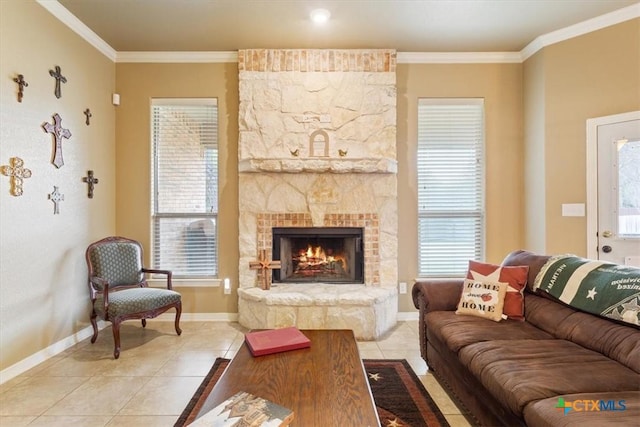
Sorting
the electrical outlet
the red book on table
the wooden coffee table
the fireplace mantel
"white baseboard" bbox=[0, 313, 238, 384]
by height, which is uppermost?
the fireplace mantel

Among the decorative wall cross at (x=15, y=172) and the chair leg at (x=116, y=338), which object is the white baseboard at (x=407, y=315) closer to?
the chair leg at (x=116, y=338)

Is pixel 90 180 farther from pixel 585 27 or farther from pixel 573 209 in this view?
pixel 585 27

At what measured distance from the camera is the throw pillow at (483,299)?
236 cm

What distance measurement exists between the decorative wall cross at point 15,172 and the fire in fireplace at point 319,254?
7.24 ft

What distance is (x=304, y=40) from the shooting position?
11.7 feet

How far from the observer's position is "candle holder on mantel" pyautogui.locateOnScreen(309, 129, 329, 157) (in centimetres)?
368

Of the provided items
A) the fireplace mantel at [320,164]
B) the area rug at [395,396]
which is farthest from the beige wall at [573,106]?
the area rug at [395,396]

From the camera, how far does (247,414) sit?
1.26 meters

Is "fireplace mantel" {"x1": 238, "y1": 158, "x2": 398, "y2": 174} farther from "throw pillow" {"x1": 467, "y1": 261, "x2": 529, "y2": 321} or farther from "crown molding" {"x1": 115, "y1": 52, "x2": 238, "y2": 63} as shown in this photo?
"throw pillow" {"x1": 467, "y1": 261, "x2": 529, "y2": 321}

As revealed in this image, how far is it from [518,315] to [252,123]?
119 inches

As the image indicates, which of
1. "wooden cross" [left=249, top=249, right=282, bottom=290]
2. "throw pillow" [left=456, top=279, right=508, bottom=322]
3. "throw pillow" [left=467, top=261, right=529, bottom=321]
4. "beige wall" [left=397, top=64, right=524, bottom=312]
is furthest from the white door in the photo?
"wooden cross" [left=249, top=249, right=282, bottom=290]

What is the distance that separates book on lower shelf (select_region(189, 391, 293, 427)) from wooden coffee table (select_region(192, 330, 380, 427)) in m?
0.06

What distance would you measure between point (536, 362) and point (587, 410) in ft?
1.32

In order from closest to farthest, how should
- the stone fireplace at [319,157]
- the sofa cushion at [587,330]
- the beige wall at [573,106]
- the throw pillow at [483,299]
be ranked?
the sofa cushion at [587,330]
the throw pillow at [483,299]
the beige wall at [573,106]
the stone fireplace at [319,157]
